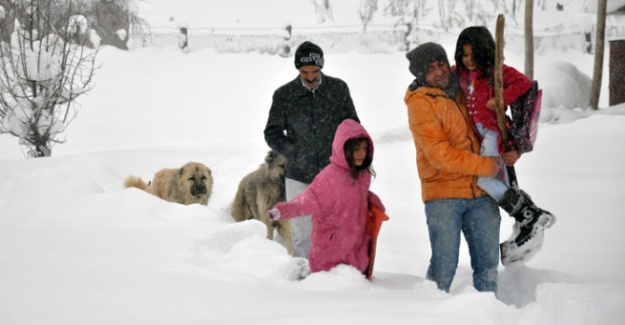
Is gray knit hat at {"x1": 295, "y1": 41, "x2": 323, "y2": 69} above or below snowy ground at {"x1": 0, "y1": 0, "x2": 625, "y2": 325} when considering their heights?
above

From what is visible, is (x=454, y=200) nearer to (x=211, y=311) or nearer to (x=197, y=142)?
(x=211, y=311)

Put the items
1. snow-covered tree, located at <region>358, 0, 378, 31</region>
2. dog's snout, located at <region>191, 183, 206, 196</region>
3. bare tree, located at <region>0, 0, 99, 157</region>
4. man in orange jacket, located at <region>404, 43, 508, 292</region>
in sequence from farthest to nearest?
snow-covered tree, located at <region>358, 0, 378, 31</region> → bare tree, located at <region>0, 0, 99, 157</region> → dog's snout, located at <region>191, 183, 206, 196</region> → man in orange jacket, located at <region>404, 43, 508, 292</region>

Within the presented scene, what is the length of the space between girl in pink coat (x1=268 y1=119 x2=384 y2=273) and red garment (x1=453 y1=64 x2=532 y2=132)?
67cm

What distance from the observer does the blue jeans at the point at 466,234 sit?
439 cm

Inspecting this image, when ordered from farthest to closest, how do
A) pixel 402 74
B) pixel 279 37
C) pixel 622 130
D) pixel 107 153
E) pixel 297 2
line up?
pixel 297 2 → pixel 279 37 → pixel 402 74 → pixel 107 153 → pixel 622 130

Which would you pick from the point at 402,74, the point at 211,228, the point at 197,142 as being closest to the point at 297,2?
the point at 402,74

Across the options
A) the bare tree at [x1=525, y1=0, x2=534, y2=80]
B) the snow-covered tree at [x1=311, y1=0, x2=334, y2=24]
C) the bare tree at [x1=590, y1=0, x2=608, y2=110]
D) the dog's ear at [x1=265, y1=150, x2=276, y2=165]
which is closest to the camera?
the dog's ear at [x1=265, y1=150, x2=276, y2=165]

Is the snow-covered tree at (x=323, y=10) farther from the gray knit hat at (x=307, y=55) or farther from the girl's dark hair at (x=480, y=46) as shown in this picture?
the girl's dark hair at (x=480, y=46)

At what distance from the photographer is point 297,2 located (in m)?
38.5

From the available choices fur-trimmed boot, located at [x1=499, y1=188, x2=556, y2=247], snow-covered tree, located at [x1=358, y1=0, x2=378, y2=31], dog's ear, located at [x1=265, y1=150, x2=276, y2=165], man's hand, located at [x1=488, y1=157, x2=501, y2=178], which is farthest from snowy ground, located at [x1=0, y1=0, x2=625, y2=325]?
snow-covered tree, located at [x1=358, y1=0, x2=378, y2=31]

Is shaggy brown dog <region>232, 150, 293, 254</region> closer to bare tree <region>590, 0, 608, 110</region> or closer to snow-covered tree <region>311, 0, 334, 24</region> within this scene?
bare tree <region>590, 0, 608, 110</region>

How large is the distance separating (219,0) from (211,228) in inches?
1376

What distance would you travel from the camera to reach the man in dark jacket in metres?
5.34

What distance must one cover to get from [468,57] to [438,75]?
0.24m
